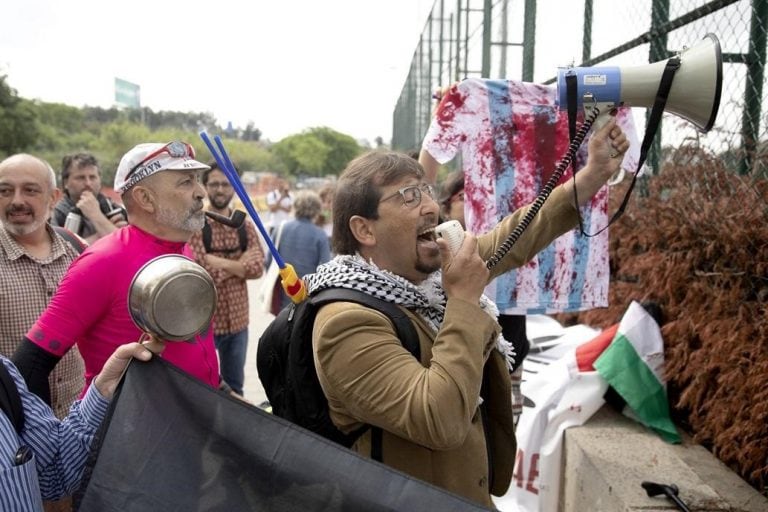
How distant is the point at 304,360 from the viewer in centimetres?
171

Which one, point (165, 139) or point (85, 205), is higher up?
point (165, 139)

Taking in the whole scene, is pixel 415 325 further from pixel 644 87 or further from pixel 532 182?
pixel 532 182

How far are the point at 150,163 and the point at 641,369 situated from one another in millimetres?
2541

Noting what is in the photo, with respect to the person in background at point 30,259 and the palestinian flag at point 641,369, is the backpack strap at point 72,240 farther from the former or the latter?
the palestinian flag at point 641,369

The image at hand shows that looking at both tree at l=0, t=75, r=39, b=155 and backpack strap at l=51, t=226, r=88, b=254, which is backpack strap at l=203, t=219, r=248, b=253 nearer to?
backpack strap at l=51, t=226, r=88, b=254

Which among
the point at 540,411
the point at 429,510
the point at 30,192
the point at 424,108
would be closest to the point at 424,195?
the point at 429,510

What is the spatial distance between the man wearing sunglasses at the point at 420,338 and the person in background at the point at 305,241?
3959mm

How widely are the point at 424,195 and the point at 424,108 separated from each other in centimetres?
1094

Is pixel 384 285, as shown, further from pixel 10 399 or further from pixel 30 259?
pixel 30 259

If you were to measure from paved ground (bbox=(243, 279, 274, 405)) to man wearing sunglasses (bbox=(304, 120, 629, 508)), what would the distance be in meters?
1.95

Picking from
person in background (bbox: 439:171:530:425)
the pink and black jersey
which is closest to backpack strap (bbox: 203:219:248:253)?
person in background (bbox: 439:171:530:425)

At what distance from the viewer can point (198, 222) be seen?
98.3 inches

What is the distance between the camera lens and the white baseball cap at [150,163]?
7.92 ft

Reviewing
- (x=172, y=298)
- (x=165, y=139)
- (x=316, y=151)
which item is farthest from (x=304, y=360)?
(x=316, y=151)
